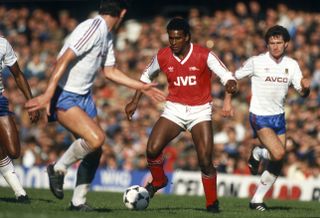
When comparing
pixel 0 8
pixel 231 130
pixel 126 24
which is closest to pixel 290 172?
pixel 231 130

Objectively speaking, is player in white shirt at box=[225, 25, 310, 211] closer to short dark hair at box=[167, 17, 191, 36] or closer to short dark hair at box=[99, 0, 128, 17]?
short dark hair at box=[167, 17, 191, 36]

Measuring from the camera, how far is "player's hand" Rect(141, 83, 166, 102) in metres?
11.9

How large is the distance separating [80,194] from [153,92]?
1.79m

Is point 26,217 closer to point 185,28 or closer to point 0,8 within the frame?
point 185,28

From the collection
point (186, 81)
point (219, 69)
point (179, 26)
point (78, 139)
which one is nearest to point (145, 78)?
point (186, 81)

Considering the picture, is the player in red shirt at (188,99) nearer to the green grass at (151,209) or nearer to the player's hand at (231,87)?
the player's hand at (231,87)

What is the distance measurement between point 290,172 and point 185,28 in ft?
31.8

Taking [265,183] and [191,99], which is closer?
[191,99]

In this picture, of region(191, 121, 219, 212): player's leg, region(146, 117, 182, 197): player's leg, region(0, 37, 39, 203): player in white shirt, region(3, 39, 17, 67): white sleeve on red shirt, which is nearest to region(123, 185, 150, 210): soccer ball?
region(146, 117, 182, 197): player's leg

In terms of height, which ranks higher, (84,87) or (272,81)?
(84,87)

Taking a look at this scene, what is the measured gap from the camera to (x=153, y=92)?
12.0 meters

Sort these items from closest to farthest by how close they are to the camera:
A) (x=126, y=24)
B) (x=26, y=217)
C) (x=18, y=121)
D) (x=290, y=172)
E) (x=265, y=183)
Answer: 1. (x=26, y=217)
2. (x=265, y=183)
3. (x=290, y=172)
4. (x=18, y=121)
5. (x=126, y=24)

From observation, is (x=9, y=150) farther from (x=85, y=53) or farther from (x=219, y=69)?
(x=219, y=69)

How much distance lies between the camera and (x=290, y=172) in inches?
889
